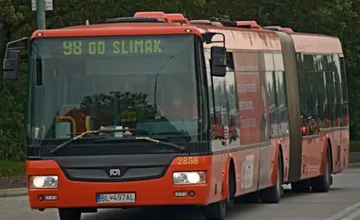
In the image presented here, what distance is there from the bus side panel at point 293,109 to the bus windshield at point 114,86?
6.91 m

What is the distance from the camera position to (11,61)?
55.3ft

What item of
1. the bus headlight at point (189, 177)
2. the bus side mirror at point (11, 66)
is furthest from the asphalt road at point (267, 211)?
the bus side mirror at point (11, 66)

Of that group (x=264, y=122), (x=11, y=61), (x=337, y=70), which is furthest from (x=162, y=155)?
(x=337, y=70)

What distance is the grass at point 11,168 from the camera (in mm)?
35109

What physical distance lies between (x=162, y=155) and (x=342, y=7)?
2610cm

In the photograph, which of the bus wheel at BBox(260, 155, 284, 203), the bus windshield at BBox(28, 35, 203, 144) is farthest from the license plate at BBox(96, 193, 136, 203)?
the bus wheel at BBox(260, 155, 284, 203)

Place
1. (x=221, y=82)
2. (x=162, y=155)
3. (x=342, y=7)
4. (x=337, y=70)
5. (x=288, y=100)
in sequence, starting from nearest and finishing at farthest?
(x=162, y=155)
(x=221, y=82)
(x=288, y=100)
(x=337, y=70)
(x=342, y=7)

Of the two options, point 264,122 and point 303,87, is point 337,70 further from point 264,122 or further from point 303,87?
point 264,122

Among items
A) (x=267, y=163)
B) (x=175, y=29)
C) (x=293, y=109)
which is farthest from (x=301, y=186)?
(x=175, y=29)

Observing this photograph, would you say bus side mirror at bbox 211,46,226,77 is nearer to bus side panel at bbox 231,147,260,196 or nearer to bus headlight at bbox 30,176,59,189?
bus side panel at bbox 231,147,260,196

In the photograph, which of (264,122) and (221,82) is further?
(264,122)

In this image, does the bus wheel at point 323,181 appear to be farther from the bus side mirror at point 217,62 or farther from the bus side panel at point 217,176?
the bus side mirror at point 217,62

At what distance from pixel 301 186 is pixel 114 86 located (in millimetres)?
10125

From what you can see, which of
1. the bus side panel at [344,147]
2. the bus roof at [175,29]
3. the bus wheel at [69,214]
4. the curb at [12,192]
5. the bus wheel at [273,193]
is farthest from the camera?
the curb at [12,192]
